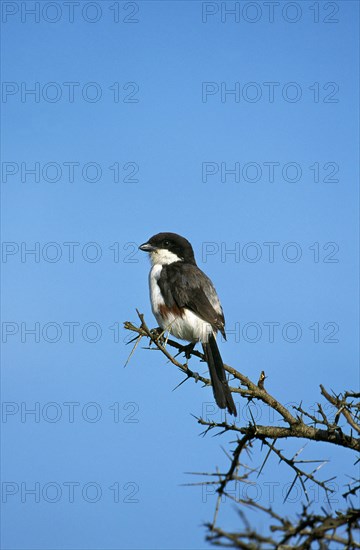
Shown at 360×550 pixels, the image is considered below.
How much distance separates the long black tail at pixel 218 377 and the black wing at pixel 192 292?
0.34 m

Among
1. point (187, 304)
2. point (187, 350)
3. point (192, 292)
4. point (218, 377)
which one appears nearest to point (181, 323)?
point (187, 304)

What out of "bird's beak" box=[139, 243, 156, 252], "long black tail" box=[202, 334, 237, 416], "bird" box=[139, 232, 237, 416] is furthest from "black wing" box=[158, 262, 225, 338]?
"bird's beak" box=[139, 243, 156, 252]

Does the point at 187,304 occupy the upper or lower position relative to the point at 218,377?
upper

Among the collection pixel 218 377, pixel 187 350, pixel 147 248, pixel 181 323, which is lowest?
pixel 218 377

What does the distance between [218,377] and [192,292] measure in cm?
153

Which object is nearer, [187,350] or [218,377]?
[218,377]

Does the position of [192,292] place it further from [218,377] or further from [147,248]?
[218,377]

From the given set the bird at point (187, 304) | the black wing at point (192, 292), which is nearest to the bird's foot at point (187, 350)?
the bird at point (187, 304)

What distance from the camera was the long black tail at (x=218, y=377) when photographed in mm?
5148

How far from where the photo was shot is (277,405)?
13.4 feet

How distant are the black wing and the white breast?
0.05 meters

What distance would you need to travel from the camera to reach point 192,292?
6805mm

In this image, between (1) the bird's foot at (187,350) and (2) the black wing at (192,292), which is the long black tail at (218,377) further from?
(2) the black wing at (192,292)

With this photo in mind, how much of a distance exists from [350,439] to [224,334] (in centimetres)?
299
